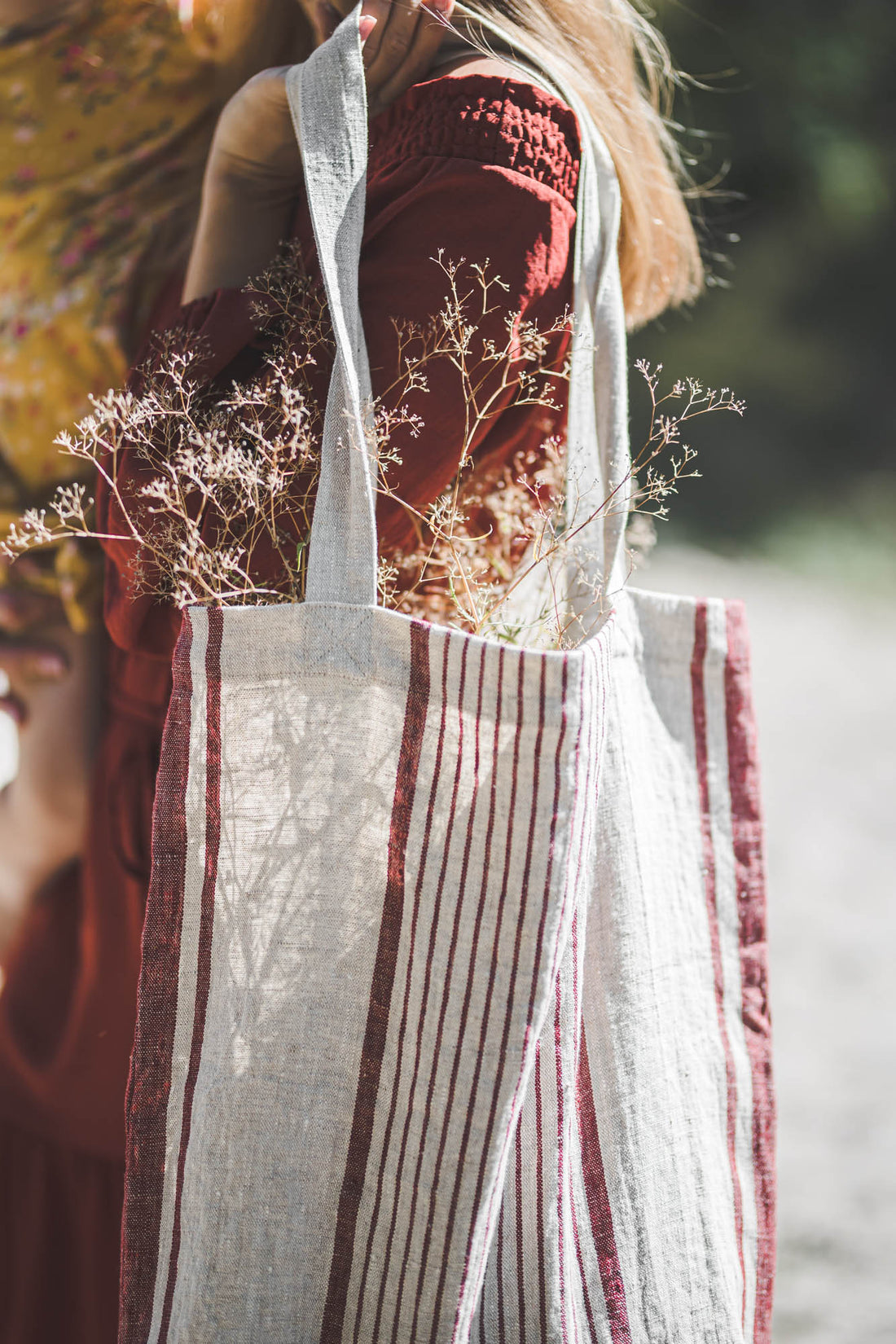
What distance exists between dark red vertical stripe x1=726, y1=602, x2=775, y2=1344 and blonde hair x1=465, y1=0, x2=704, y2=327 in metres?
0.37

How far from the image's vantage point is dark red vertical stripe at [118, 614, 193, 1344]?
599 mm

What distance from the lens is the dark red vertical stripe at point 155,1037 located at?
599 millimetres

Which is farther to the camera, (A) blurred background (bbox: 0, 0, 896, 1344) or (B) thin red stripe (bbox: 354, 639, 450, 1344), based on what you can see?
(A) blurred background (bbox: 0, 0, 896, 1344)

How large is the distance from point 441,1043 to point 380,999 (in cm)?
6

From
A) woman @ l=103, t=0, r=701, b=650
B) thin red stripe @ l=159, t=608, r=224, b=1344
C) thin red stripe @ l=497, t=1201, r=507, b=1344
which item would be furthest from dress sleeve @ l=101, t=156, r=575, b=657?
thin red stripe @ l=497, t=1201, r=507, b=1344

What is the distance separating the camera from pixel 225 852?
601 mm

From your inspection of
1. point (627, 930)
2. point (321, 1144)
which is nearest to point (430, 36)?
point (627, 930)

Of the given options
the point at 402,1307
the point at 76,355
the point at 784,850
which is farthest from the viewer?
the point at 784,850

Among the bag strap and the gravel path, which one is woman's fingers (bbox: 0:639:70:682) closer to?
the gravel path

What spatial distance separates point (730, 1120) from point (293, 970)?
1.29 feet

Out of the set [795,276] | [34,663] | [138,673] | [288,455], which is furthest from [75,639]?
[795,276]

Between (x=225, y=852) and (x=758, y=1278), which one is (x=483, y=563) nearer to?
(x=225, y=852)

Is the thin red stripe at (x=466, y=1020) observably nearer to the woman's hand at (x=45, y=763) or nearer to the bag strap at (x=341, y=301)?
the bag strap at (x=341, y=301)

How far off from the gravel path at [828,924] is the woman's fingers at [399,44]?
2.38 ft
